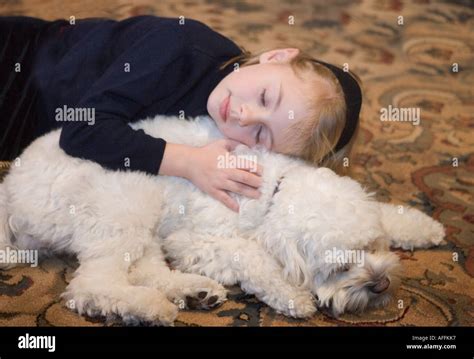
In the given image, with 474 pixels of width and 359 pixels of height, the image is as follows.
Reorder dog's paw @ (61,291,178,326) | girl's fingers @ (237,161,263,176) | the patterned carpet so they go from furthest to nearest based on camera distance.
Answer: girl's fingers @ (237,161,263,176) → the patterned carpet → dog's paw @ (61,291,178,326)

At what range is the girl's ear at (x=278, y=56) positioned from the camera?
1626 millimetres

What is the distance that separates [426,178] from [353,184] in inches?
24.6

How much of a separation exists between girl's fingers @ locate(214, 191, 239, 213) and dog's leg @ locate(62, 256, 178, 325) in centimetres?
26

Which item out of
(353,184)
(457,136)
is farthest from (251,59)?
(457,136)

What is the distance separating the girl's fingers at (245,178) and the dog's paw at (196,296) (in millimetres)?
251

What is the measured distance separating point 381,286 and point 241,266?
299 mm

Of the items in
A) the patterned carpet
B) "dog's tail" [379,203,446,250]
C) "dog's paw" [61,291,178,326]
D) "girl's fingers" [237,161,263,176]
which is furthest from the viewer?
"dog's tail" [379,203,446,250]

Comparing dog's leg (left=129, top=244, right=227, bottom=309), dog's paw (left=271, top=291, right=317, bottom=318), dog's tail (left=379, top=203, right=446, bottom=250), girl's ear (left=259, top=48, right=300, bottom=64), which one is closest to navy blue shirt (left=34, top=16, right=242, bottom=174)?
girl's ear (left=259, top=48, right=300, bottom=64)

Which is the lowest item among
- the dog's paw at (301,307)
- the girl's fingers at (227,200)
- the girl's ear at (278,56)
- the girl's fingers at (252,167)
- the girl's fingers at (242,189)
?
the dog's paw at (301,307)

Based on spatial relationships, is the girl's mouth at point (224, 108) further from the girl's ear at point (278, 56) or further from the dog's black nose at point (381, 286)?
the dog's black nose at point (381, 286)

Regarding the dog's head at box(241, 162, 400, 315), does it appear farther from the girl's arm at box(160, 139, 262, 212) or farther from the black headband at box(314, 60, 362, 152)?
the black headband at box(314, 60, 362, 152)

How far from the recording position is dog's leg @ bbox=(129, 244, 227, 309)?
135 centimetres

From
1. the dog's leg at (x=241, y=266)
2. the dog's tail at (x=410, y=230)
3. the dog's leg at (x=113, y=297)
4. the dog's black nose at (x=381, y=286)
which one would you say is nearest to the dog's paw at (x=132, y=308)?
the dog's leg at (x=113, y=297)
